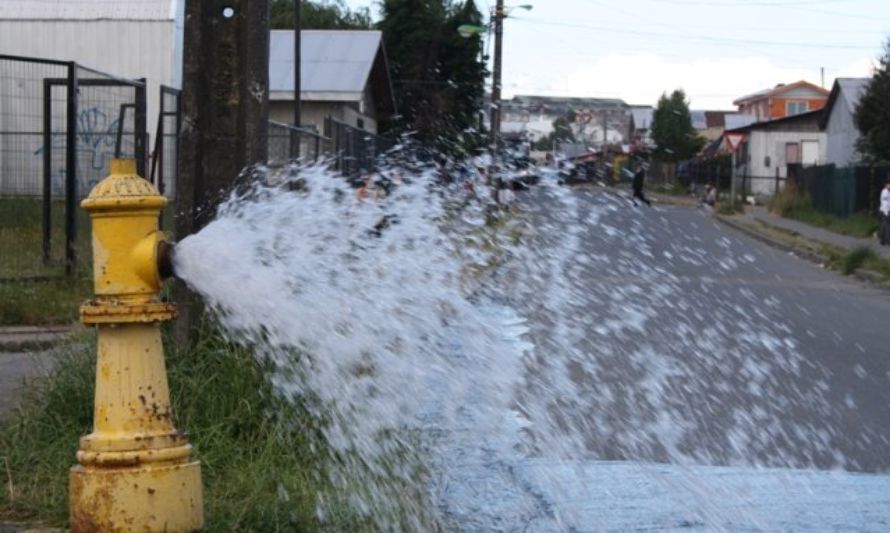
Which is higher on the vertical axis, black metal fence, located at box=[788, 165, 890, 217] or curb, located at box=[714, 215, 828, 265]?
black metal fence, located at box=[788, 165, 890, 217]

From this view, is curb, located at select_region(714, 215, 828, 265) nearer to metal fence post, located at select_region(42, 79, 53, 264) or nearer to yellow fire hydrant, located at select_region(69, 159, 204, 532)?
metal fence post, located at select_region(42, 79, 53, 264)

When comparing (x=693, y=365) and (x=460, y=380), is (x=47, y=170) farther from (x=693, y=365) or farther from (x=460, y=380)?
(x=460, y=380)

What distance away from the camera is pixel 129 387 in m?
3.94

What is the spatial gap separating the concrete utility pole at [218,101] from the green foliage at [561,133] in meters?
5.62

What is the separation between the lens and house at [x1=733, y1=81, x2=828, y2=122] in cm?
9881

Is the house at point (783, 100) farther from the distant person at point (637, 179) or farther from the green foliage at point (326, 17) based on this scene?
the distant person at point (637, 179)

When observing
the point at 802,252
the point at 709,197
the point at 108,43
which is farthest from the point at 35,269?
the point at 709,197

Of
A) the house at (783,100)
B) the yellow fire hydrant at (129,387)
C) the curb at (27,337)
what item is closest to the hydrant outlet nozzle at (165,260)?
the yellow fire hydrant at (129,387)

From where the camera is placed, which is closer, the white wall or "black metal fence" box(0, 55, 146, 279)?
"black metal fence" box(0, 55, 146, 279)

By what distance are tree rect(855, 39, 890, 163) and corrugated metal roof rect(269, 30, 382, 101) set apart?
48.2ft

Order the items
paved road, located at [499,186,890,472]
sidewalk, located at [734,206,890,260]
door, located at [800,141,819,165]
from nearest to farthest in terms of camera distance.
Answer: paved road, located at [499,186,890,472]
sidewalk, located at [734,206,890,260]
door, located at [800,141,819,165]

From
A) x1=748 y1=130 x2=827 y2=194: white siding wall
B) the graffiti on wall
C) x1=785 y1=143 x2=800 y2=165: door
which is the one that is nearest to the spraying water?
the graffiti on wall

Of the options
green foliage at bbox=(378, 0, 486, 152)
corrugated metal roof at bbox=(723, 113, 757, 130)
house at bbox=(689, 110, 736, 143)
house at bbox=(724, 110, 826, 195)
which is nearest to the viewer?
green foliage at bbox=(378, 0, 486, 152)

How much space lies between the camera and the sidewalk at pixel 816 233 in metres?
28.8
